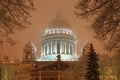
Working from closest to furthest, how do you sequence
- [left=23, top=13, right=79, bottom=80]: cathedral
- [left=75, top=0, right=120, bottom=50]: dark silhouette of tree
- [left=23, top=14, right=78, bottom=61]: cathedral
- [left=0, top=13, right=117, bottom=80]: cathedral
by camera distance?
[left=75, top=0, right=120, bottom=50]: dark silhouette of tree, [left=0, top=13, right=117, bottom=80]: cathedral, [left=23, top=13, right=79, bottom=80]: cathedral, [left=23, top=14, right=78, bottom=61]: cathedral

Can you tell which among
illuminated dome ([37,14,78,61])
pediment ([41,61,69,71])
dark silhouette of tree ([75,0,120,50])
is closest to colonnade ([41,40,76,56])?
illuminated dome ([37,14,78,61])

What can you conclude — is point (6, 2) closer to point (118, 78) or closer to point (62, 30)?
point (118, 78)

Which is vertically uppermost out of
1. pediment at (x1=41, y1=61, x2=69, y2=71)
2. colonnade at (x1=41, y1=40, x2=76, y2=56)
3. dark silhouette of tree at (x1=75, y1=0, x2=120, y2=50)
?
colonnade at (x1=41, y1=40, x2=76, y2=56)

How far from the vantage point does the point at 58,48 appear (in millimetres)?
119250

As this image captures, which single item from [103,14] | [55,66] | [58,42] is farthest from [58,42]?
[103,14]

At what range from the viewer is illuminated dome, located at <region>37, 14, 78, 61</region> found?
117625 millimetres

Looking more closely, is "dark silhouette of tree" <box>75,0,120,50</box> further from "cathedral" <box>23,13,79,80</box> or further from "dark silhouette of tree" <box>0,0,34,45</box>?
"cathedral" <box>23,13,79,80</box>

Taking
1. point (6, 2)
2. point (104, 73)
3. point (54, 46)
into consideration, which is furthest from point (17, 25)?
point (54, 46)

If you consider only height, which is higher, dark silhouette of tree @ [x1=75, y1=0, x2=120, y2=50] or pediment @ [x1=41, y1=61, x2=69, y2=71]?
pediment @ [x1=41, y1=61, x2=69, y2=71]

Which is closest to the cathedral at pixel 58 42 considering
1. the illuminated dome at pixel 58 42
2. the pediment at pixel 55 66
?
the illuminated dome at pixel 58 42

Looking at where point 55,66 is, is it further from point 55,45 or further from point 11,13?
point 11,13

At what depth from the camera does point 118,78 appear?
53.1 meters

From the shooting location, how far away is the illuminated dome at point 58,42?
117625 mm

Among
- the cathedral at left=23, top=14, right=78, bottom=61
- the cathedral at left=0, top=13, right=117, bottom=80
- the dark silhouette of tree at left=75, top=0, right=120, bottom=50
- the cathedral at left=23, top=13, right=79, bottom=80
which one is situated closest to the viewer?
the dark silhouette of tree at left=75, top=0, right=120, bottom=50
